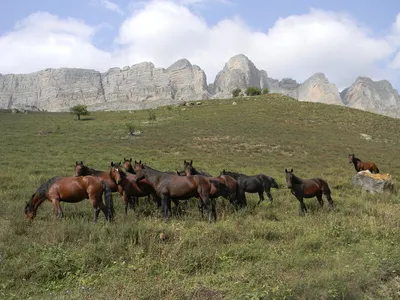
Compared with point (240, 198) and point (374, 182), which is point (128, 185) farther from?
point (374, 182)

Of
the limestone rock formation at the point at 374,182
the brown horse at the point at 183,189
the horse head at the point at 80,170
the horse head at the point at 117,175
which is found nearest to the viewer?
the brown horse at the point at 183,189


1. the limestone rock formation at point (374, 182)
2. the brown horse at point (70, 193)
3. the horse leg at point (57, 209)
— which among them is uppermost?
the brown horse at point (70, 193)

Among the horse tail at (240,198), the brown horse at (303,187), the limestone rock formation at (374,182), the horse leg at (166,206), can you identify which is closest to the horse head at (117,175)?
the horse leg at (166,206)

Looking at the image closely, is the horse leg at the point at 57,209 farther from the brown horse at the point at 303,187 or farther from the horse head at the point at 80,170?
the brown horse at the point at 303,187

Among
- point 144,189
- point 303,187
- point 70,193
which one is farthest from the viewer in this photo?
point 303,187

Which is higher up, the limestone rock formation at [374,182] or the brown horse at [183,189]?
the brown horse at [183,189]

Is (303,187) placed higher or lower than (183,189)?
lower

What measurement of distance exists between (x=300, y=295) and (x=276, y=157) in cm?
2602

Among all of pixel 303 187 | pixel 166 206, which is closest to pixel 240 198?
pixel 303 187

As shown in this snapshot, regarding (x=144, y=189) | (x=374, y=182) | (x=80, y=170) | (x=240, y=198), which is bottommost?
(x=374, y=182)

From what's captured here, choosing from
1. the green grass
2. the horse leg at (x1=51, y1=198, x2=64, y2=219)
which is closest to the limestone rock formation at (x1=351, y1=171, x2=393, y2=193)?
the green grass

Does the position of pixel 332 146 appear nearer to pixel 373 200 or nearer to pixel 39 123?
pixel 373 200

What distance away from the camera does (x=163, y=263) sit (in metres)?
6.02

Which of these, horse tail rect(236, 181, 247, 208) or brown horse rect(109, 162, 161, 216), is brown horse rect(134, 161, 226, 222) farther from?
horse tail rect(236, 181, 247, 208)
